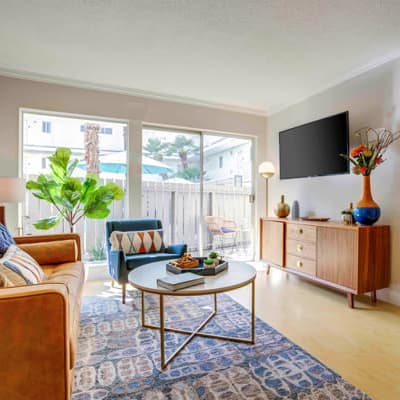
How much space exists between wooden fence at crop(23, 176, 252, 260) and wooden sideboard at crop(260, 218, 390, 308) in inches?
45.0

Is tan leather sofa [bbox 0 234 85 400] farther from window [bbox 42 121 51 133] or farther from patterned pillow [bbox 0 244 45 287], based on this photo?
window [bbox 42 121 51 133]

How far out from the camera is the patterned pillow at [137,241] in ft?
9.78

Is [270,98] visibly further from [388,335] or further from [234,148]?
[388,335]

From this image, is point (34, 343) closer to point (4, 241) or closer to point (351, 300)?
point (4, 241)

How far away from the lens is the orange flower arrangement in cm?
271

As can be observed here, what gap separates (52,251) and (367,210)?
9.47 ft

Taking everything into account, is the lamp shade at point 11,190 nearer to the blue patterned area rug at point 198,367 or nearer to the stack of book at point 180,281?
the blue patterned area rug at point 198,367

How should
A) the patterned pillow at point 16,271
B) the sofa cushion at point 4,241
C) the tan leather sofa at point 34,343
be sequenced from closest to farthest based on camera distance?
A: the tan leather sofa at point 34,343 < the patterned pillow at point 16,271 < the sofa cushion at point 4,241

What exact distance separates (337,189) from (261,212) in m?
1.38

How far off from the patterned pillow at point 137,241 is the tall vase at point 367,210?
2.04 meters

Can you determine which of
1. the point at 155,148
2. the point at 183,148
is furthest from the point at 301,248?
the point at 155,148

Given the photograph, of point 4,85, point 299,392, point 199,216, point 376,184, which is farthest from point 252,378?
point 4,85

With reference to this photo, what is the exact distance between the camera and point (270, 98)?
3.92 m

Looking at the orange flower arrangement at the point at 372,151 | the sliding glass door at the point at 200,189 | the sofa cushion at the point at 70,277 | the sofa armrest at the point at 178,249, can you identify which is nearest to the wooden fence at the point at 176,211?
the sliding glass door at the point at 200,189
